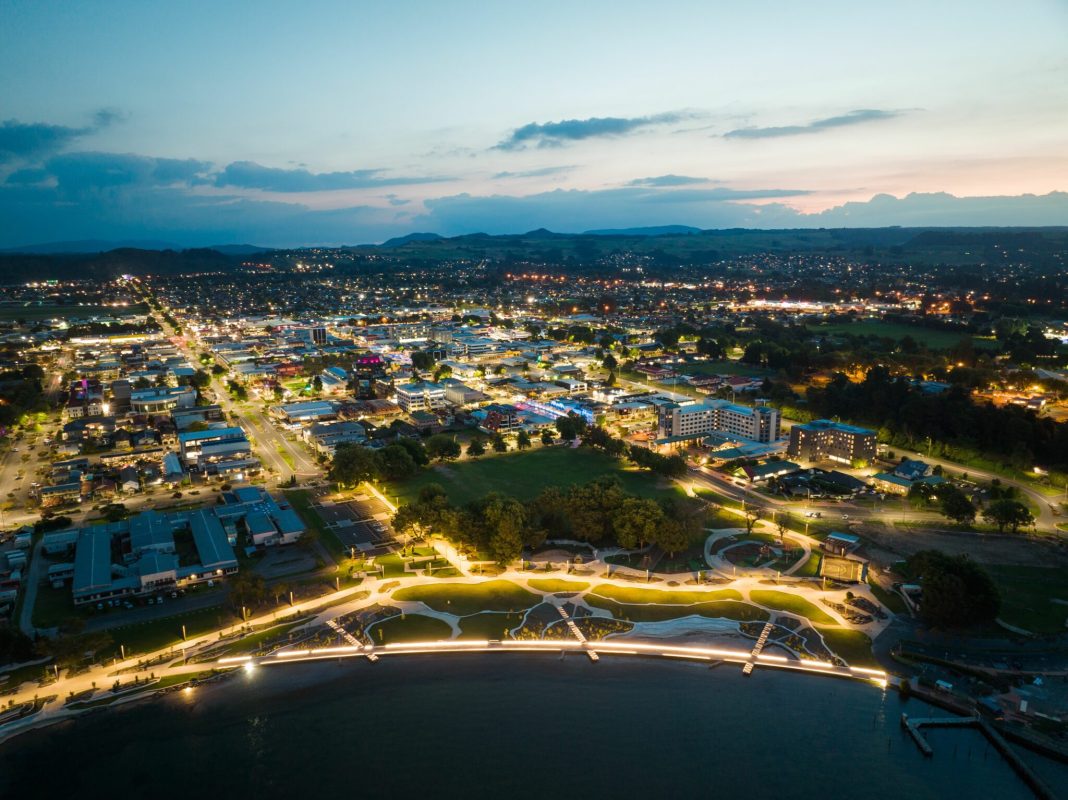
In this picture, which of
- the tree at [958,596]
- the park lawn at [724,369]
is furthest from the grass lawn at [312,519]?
the park lawn at [724,369]

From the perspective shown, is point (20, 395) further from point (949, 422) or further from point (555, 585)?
point (949, 422)

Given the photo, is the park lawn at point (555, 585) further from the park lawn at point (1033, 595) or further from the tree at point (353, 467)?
the park lawn at point (1033, 595)

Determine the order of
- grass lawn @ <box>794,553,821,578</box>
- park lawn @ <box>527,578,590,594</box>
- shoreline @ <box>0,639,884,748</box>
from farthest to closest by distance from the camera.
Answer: grass lawn @ <box>794,553,821,578</box>
park lawn @ <box>527,578,590,594</box>
shoreline @ <box>0,639,884,748</box>

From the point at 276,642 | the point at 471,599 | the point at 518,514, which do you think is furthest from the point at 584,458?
the point at 276,642

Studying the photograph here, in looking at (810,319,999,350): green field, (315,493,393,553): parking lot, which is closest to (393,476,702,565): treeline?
(315,493,393,553): parking lot

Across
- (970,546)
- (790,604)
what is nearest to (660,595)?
(790,604)

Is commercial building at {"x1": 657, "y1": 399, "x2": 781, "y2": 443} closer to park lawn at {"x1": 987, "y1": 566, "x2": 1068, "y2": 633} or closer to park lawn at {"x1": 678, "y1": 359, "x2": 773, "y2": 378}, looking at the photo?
park lawn at {"x1": 987, "y1": 566, "x2": 1068, "y2": 633}

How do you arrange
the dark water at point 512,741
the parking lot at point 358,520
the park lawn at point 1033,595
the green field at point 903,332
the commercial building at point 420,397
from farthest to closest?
1. the green field at point 903,332
2. the commercial building at point 420,397
3. the parking lot at point 358,520
4. the park lawn at point 1033,595
5. the dark water at point 512,741
